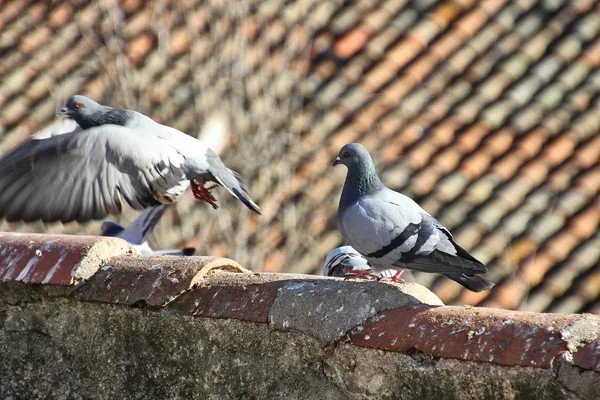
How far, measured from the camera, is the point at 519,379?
1727 millimetres

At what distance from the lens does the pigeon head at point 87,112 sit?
3.88 metres

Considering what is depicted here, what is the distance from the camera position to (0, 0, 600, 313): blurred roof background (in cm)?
517

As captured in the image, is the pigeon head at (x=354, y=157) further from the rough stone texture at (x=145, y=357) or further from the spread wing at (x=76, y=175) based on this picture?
the rough stone texture at (x=145, y=357)

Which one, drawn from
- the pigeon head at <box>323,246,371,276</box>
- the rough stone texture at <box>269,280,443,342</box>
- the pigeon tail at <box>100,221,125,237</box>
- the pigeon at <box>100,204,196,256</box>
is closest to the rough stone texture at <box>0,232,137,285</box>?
the rough stone texture at <box>269,280,443,342</box>

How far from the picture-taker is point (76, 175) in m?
3.51

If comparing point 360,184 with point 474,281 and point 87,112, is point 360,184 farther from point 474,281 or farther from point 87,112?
point 87,112

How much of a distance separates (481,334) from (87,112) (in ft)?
8.39

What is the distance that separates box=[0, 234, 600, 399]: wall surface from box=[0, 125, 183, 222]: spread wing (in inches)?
38.2

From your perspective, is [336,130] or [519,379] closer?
[519,379]

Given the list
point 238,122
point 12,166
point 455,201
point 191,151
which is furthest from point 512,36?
point 12,166

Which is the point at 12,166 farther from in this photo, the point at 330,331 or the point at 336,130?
the point at 336,130

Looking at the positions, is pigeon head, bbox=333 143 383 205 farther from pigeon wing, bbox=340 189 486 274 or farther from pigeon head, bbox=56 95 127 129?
pigeon head, bbox=56 95 127 129

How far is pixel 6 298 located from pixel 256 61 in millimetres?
3343

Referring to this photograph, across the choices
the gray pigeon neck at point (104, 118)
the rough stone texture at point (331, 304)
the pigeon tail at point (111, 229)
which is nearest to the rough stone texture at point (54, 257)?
the rough stone texture at point (331, 304)
